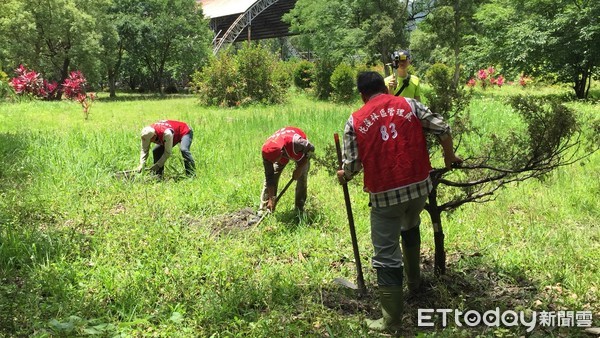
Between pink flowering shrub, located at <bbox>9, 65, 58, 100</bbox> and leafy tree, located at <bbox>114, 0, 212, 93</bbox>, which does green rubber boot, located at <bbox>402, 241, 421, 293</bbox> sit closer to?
pink flowering shrub, located at <bbox>9, 65, 58, 100</bbox>

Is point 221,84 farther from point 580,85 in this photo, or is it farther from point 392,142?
point 392,142

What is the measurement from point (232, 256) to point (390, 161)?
6.21 ft

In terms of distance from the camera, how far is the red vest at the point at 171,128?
19.7 ft

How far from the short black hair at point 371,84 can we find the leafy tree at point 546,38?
13.2m

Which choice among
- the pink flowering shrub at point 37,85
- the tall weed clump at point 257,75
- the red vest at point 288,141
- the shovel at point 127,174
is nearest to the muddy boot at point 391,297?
the red vest at point 288,141

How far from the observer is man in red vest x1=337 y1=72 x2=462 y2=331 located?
8.68 feet

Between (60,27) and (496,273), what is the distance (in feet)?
75.5

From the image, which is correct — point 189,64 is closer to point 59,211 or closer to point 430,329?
Result: point 59,211

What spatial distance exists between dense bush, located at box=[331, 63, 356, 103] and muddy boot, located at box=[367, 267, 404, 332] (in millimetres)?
15225

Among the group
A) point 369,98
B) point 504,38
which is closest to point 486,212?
point 369,98

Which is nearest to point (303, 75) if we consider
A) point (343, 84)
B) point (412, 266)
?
point (343, 84)

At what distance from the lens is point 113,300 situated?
331 cm

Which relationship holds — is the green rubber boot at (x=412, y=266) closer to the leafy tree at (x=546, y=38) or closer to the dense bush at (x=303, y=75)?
the leafy tree at (x=546, y=38)

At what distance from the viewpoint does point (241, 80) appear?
16422mm
